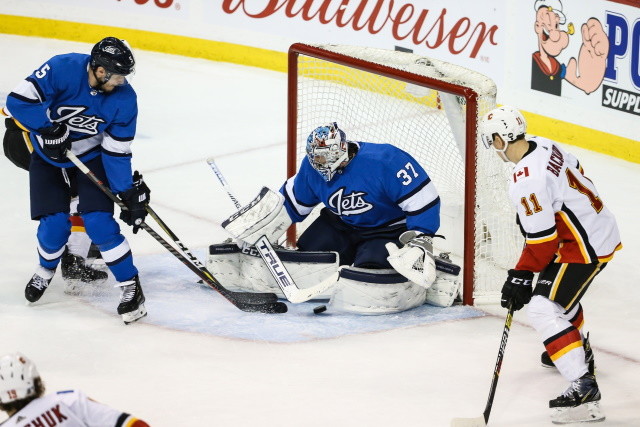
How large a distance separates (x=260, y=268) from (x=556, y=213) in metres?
1.54

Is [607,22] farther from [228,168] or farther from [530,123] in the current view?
[228,168]

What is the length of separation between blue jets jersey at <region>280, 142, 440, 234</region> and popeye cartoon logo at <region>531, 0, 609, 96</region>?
7.15 feet

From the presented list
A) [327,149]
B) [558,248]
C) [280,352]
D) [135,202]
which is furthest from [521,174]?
[135,202]

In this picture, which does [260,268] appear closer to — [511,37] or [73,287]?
[73,287]

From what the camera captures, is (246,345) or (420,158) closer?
(246,345)

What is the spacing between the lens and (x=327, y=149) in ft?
14.6

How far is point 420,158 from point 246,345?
56.3 inches

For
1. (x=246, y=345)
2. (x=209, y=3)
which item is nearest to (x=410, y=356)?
(x=246, y=345)

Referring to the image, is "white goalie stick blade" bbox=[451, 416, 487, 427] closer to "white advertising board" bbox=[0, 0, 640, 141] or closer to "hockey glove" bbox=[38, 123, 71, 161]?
"hockey glove" bbox=[38, 123, 71, 161]

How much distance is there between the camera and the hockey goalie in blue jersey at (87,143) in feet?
14.2

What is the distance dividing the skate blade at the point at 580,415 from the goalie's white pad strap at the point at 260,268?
4.29 ft

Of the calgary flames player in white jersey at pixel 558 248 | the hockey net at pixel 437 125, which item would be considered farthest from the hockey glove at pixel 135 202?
the calgary flames player in white jersey at pixel 558 248

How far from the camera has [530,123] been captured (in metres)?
6.94

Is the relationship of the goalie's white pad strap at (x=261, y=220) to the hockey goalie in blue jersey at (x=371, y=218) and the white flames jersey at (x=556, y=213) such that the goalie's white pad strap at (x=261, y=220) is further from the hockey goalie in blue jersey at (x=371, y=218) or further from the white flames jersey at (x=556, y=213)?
the white flames jersey at (x=556, y=213)
